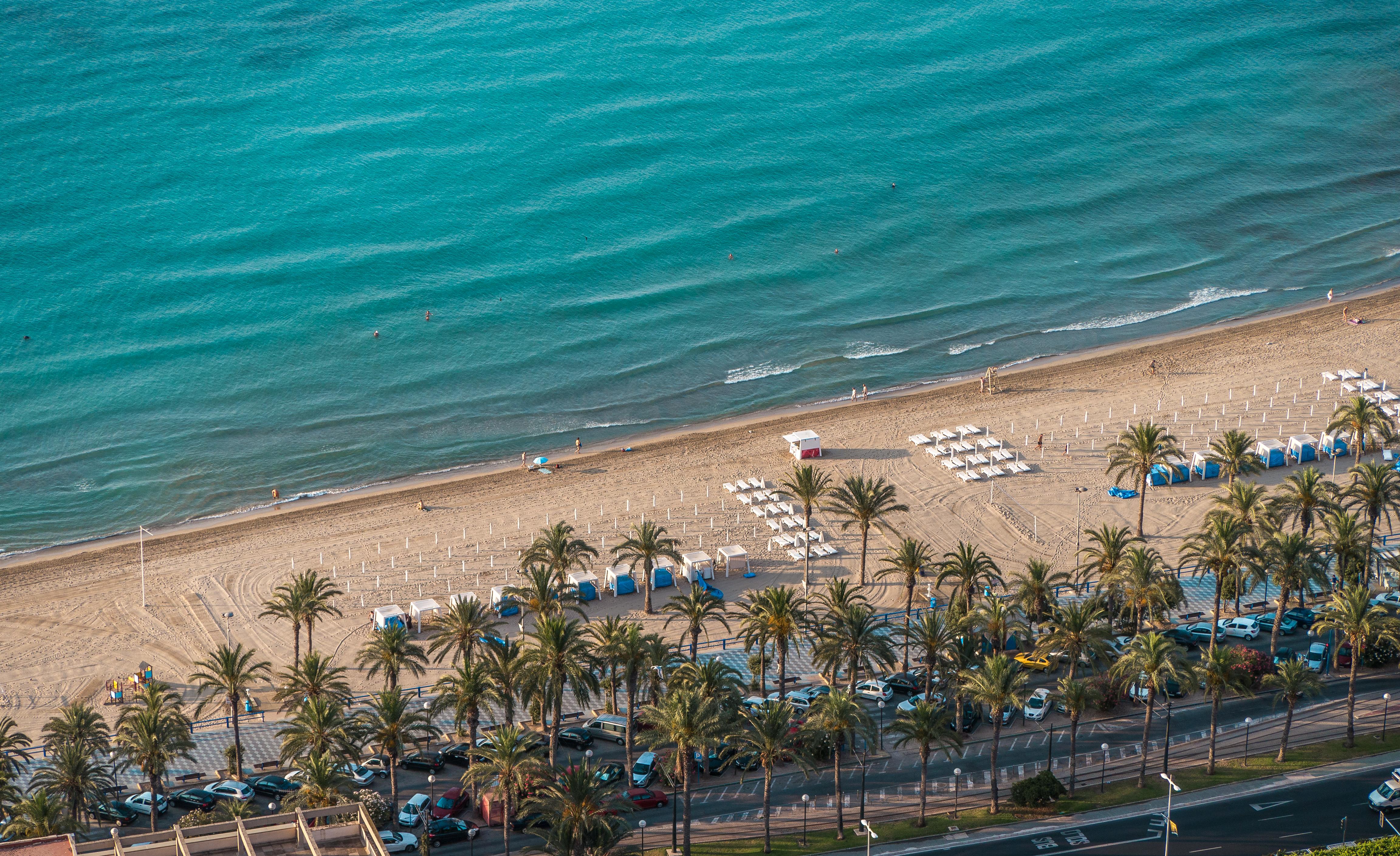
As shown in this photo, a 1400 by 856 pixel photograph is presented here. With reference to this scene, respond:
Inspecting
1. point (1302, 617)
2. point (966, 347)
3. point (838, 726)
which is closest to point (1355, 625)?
point (1302, 617)

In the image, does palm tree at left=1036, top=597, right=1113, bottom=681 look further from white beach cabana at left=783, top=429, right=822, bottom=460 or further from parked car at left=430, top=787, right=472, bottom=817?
white beach cabana at left=783, top=429, right=822, bottom=460

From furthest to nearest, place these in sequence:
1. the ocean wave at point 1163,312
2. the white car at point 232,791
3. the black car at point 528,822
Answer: the ocean wave at point 1163,312 → the white car at point 232,791 → the black car at point 528,822

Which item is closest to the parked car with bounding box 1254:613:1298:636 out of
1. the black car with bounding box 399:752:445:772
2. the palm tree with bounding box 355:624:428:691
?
the black car with bounding box 399:752:445:772

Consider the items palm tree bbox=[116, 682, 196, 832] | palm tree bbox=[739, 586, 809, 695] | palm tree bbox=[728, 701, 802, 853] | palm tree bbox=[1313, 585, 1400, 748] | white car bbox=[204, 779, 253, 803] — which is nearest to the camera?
palm tree bbox=[728, 701, 802, 853]

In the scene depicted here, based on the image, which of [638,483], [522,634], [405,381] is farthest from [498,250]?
[522,634]

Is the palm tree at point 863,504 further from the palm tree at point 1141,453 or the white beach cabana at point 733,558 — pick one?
the palm tree at point 1141,453

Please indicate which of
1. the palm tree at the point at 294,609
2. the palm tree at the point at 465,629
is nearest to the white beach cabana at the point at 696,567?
the palm tree at the point at 465,629

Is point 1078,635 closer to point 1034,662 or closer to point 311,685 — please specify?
point 1034,662
